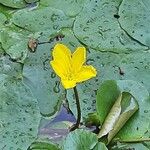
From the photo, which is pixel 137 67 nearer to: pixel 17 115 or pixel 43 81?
pixel 43 81

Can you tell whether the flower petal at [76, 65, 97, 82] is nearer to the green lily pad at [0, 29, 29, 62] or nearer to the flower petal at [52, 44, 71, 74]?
the flower petal at [52, 44, 71, 74]

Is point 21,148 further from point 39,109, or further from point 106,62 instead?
point 106,62

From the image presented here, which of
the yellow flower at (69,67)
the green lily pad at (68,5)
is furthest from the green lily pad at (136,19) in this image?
the yellow flower at (69,67)

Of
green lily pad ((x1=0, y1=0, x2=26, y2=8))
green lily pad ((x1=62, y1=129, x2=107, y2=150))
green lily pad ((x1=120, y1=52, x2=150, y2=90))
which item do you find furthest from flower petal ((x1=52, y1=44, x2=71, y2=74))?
green lily pad ((x1=0, y1=0, x2=26, y2=8))

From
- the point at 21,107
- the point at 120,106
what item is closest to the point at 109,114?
the point at 120,106

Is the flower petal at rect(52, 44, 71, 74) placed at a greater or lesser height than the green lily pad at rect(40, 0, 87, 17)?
greater

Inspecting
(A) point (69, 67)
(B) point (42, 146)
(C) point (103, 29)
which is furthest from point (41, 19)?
(B) point (42, 146)
